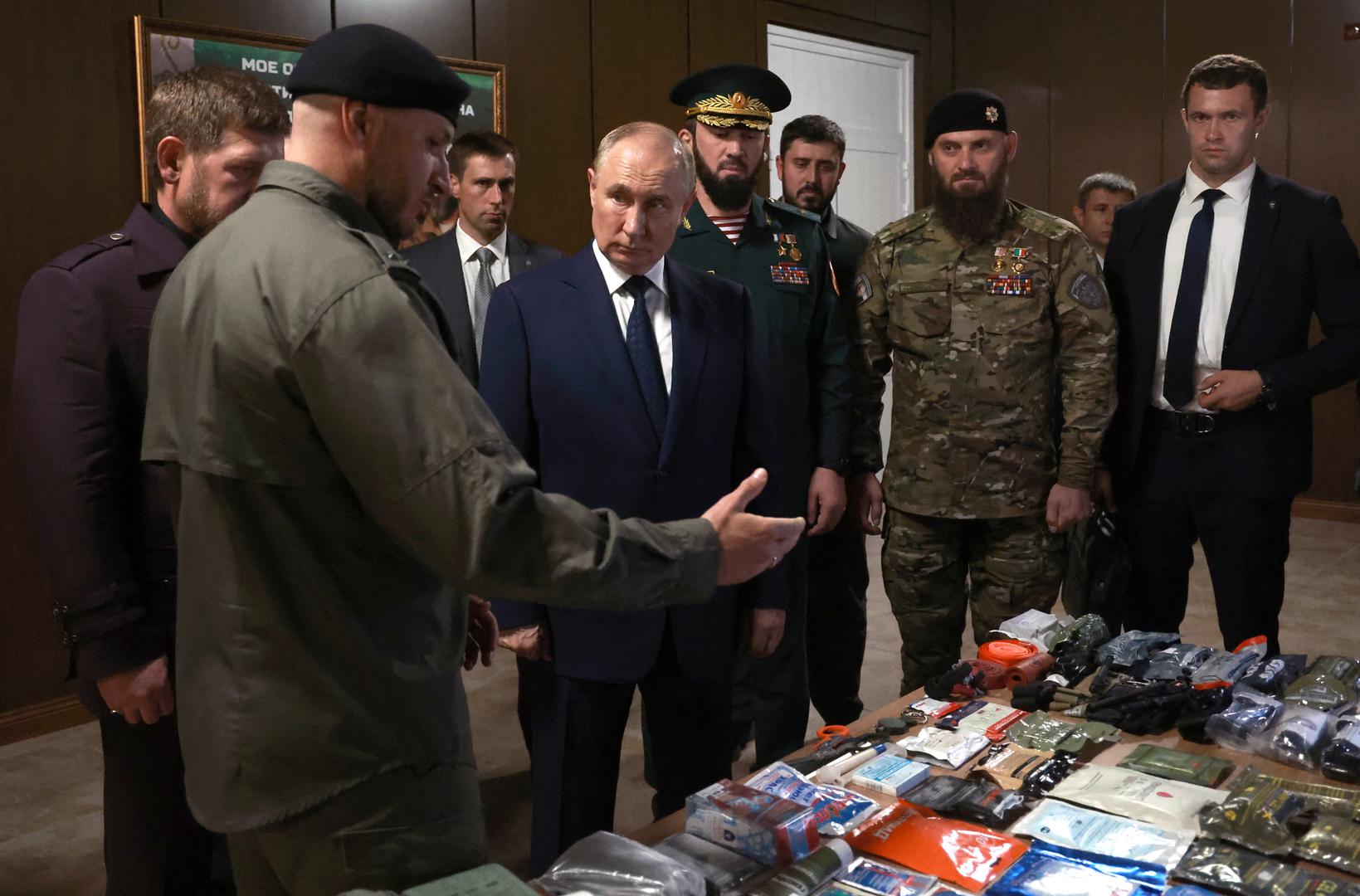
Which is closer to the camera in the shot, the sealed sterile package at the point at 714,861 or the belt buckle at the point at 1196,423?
the sealed sterile package at the point at 714,861

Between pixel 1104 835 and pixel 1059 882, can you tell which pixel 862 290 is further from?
pixel 1059 882

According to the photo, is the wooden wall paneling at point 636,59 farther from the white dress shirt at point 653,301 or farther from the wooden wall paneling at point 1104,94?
the white dress shirt at point 653,301

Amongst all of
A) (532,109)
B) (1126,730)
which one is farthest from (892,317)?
(532,109)

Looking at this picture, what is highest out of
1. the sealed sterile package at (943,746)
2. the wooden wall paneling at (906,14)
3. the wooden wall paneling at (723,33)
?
the wooden wall paneling at (906,14)

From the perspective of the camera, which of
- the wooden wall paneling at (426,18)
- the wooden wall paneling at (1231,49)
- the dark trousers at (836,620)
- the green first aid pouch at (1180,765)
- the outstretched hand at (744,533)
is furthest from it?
the wooden wall paneling at (1231,49)

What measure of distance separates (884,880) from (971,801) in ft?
0.80

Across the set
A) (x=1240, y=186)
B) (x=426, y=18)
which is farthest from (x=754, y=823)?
(x=426, y=18)

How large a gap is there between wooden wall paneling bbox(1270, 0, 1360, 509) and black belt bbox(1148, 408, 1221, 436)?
151 inches

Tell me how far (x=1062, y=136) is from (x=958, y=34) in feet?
3.18

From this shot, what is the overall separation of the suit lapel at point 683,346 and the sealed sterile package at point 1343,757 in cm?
111

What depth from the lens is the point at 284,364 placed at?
1158 millimetres

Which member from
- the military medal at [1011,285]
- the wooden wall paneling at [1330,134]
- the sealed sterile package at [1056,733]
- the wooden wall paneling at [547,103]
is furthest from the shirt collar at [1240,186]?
the wooden wall paneling at [1330,134]

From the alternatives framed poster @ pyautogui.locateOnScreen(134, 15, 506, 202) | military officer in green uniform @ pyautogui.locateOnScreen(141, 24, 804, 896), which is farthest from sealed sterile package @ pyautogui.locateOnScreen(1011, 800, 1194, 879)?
framed poster @ pyautogui.locateOnScreen(134, 15, 506, 202)

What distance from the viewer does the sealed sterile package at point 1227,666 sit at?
197 cm
